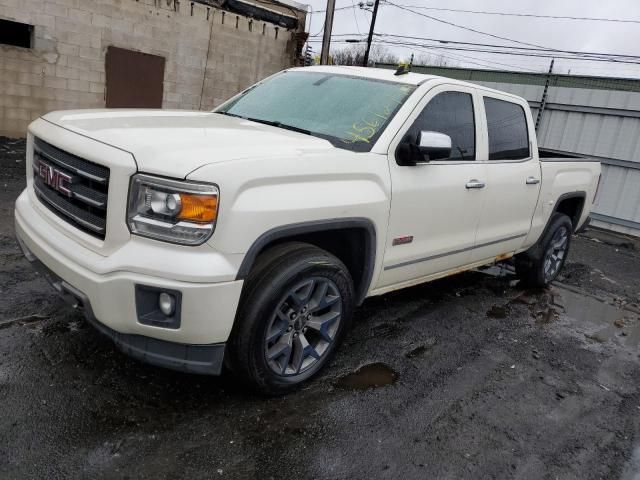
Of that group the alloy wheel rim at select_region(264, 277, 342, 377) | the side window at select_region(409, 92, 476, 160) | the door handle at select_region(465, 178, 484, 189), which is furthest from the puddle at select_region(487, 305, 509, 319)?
the alloy wheel rim at select_region(264, 277, 342, 377)

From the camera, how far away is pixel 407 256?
358 cm

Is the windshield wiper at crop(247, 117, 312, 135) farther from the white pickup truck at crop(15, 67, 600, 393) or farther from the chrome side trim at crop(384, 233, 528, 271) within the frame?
the chrome side trim at crop(384, 233, 528, 271)

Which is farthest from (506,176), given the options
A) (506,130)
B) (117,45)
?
(117,45)

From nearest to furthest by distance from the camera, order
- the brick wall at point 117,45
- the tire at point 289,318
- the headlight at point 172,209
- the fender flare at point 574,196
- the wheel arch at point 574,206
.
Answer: the headlight at point 172,209, the tire at point 289,318, the fender flare at point 574,196, the wheel arch at point 574,206, the brick wall at point 117,45

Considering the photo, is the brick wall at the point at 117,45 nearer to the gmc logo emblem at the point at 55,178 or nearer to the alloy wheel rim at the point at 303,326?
the gmc logo emblem at the point at 55,178

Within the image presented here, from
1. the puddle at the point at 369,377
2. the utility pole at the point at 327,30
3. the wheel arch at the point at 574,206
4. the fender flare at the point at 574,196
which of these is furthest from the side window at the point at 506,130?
the utility pole at the point at 327,30

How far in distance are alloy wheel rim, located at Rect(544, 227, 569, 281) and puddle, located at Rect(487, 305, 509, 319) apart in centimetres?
92

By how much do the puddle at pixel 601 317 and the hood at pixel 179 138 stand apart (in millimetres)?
3512

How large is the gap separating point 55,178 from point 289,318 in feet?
4.88

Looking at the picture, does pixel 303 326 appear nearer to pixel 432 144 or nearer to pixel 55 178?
pixel 432 144

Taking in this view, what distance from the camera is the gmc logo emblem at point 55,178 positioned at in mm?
2730

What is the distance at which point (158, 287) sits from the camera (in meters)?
2.35

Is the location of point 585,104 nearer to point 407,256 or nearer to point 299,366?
point 407,256

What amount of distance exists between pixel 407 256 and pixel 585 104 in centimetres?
970
